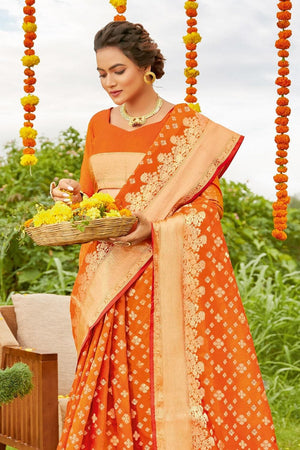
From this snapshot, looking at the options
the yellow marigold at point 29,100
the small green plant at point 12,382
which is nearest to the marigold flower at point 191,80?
the yellow marigold at point 29,100

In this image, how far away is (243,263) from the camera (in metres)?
7.74

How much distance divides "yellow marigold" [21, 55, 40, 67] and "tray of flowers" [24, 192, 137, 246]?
1.59 metres

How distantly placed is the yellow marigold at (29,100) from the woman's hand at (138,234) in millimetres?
1545

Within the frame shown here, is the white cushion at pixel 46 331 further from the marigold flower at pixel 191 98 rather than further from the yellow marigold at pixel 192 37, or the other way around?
the yellow marigold at pixel 192 37

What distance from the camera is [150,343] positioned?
3172 millimetres

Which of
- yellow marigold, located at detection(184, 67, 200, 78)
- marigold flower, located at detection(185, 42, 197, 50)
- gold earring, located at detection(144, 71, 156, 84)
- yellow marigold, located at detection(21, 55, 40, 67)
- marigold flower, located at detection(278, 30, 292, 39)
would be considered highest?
marigold flower, located at detection(278, 30, 292, 39)

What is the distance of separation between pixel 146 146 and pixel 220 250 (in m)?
0.54

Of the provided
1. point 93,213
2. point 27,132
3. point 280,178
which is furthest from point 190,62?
point 93,213

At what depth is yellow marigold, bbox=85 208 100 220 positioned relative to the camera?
2.92 m

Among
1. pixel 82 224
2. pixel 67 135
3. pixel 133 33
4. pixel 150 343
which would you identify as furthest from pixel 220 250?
pixel 67 135

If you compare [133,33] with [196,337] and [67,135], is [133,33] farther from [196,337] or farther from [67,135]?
Answer: [67,135]

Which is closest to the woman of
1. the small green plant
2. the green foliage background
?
the small green plant

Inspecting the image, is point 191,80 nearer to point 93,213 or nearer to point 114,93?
point 114,93

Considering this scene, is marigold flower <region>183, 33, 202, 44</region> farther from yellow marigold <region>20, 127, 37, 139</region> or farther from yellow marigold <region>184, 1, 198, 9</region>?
yellow marigold <region>20, 127, 37, 139</region>
